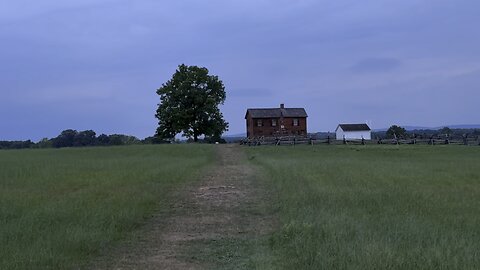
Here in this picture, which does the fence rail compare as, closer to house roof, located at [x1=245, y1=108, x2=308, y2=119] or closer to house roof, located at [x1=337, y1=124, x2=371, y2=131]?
house roof, located at [x1=245, y1=108, x2=308, y2=119]

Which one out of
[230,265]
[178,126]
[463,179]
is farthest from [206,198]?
[178,126]

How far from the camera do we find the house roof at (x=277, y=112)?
3691 inches

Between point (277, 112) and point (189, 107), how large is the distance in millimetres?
19774

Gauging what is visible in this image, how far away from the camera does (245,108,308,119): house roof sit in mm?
93750

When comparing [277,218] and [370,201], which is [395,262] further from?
[370,201]

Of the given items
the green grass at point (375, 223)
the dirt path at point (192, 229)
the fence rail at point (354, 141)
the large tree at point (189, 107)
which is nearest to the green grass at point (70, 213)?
the dirt path at point (192, 229)

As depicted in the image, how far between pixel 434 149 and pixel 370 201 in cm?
3851

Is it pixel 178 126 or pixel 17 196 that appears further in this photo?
pixel 178 126

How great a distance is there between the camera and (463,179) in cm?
2284

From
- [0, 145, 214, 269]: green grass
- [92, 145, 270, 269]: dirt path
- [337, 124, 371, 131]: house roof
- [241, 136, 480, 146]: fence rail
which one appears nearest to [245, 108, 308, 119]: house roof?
[337, 124, 371, 131]: house roof

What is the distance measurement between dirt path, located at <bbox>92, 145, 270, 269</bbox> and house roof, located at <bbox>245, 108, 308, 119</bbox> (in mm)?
74825

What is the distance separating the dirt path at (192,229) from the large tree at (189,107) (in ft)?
205

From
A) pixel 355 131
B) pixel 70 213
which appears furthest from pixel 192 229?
pixel 355 131

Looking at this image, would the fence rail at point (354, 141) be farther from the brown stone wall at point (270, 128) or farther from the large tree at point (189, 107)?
the brown stone wall at point (270, 128)
